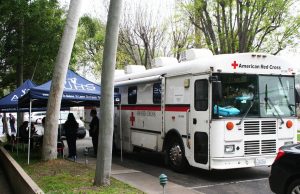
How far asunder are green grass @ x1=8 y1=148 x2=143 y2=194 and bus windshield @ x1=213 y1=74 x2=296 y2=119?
10.2 feet

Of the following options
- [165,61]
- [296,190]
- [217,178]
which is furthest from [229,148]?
[165,61]

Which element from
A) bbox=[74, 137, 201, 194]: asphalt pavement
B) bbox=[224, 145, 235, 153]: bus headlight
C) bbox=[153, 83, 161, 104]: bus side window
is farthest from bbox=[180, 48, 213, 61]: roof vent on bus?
bbox=[74, 137, 201, 194]: asphalt pavement

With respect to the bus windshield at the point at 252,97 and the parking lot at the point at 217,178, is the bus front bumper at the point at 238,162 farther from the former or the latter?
the bus windshield at the point at 252,97

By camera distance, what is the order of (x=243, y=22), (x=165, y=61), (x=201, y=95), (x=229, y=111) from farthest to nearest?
(x=243, y=22) → (x=165, y=61) → (x=201, y=95) → (x=229, y=111)

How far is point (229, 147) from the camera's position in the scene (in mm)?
9828

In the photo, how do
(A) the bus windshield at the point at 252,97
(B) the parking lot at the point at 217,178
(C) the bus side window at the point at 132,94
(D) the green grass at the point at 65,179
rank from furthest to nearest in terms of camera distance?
(C) the bus side window at the point at 132,94 < (A) the bus windshield at the point at 252,97 < (B) the parking lot at the point at 217,178 < (D) the green grass at the point at 65,179

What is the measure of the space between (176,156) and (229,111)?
7.15 ft

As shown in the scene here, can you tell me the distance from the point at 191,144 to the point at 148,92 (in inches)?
123

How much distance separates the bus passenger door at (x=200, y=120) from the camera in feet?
33.0

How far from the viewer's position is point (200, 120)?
33.7ft

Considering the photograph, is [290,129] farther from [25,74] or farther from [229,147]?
[25,74]

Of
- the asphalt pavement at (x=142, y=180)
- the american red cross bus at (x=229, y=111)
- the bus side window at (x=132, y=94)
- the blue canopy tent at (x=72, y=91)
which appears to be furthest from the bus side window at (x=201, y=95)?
the bus side window at (x=132, y=94)

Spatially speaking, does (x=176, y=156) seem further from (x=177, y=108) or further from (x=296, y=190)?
(x=296, y=190)

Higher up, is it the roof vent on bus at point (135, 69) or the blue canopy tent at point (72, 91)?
the roof vent on bus at point (135, 69)
